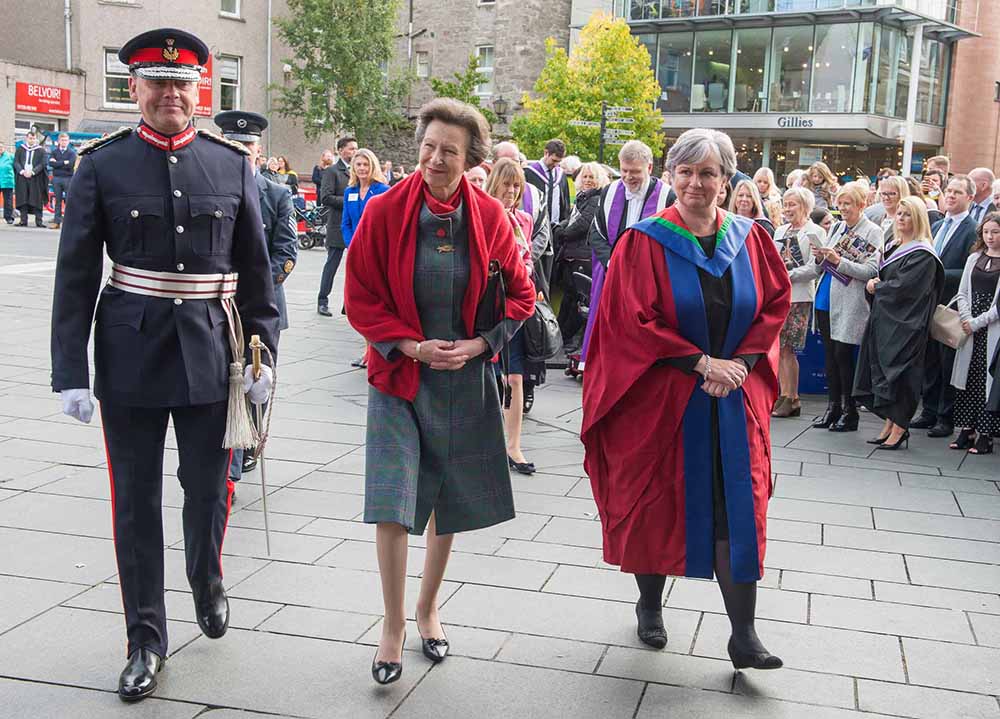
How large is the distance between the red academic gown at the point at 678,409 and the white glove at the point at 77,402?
1714 millimetres

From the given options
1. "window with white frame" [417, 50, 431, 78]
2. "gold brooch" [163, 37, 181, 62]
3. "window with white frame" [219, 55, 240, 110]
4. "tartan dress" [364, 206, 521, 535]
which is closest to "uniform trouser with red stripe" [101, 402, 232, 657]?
"tartan dress" [364, 206, 521, 535]

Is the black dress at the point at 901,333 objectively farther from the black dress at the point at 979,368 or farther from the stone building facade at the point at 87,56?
the stone building facade at the point at 87,56

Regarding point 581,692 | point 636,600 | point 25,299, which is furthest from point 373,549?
point 25,299

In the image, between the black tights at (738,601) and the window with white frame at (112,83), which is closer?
the black tights at (738,601)

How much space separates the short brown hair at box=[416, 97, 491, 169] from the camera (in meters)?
3.91

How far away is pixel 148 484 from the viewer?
3891 mm

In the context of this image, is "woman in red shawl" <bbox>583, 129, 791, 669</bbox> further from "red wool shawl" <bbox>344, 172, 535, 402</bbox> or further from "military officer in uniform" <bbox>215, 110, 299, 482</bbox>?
"military officer in uniform" <bbox>215, 110, 299, 482</bbox>

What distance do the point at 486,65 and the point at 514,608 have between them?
40.8m

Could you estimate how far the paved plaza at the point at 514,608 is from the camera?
12.4ft

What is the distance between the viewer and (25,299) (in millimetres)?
13195

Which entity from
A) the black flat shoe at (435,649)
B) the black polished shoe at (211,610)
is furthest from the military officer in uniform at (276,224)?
the black flat shoe at (435,649)

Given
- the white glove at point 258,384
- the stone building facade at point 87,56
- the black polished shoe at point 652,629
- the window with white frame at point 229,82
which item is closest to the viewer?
the white glove at point 258,384

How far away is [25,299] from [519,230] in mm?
8509

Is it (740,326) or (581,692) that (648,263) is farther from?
(581,692)
